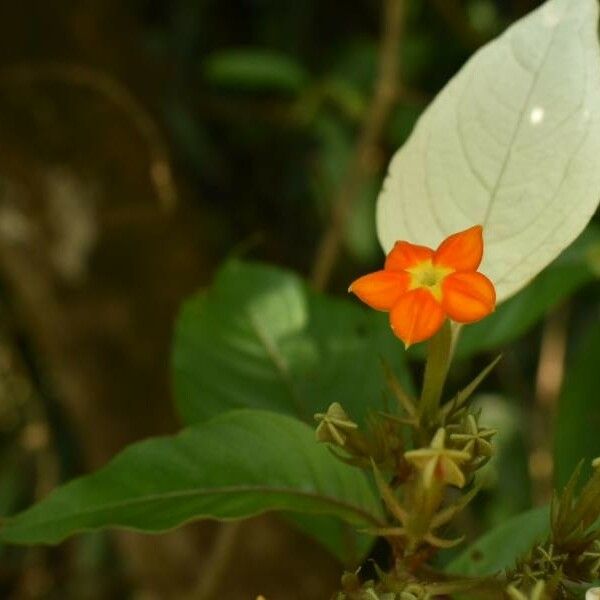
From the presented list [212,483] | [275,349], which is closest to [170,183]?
→ [275,349]

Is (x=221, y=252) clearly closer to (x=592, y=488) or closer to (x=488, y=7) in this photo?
(x=488, y=7)

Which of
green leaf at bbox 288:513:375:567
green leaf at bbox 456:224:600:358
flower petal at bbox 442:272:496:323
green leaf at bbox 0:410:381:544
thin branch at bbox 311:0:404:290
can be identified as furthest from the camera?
thin branch at bbox 311:0:404:290

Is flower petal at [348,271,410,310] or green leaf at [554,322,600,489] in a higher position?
flower petal at [348,271,410,310]

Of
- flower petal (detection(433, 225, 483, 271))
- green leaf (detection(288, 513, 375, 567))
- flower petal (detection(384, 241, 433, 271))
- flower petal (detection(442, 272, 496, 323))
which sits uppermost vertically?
flower petal (detection(433, 225, 483, 271))

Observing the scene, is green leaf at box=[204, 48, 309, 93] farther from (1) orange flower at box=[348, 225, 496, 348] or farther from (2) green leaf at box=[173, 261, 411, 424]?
(1) orange flower at box=[348, 225, 496, 348]

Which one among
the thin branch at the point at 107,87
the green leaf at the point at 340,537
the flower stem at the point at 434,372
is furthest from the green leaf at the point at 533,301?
the thin branch at the point at 107,87

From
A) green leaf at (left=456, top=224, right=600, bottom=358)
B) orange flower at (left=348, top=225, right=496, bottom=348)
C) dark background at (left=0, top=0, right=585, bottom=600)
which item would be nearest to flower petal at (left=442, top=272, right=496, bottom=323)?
orange flower at (left=348, top=225, right=496, bottom=348)

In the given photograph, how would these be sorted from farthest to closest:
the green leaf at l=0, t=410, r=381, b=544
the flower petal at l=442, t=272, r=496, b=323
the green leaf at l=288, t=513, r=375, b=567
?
the green leaf at l=288, t=513, r=375, b=567
the green leaf at l=0, t=410, r=381, b=544
the flower petal at l=442, t=272, r=496, b=323

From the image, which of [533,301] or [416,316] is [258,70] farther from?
[416,316]
